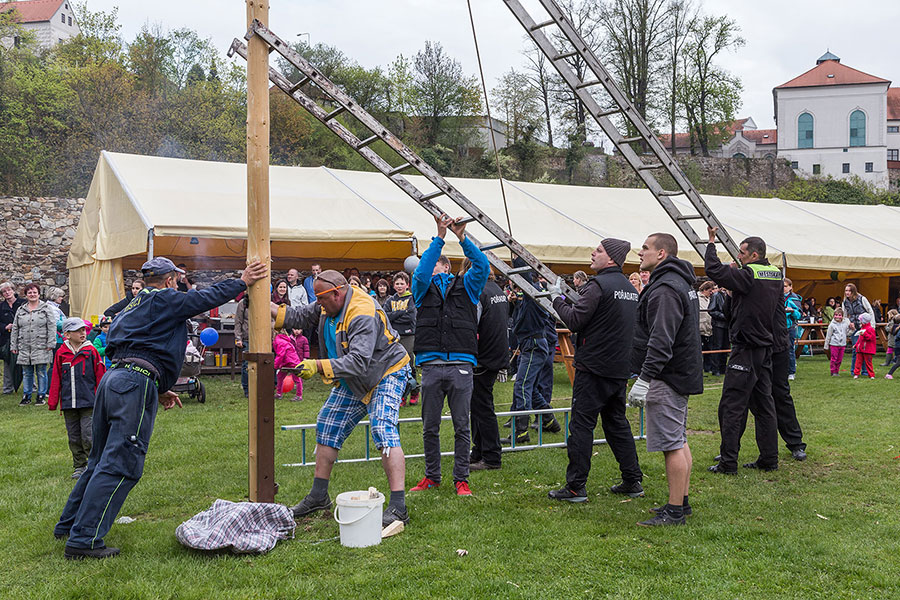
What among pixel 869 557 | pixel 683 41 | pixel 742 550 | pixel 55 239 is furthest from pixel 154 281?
pixel 683 41

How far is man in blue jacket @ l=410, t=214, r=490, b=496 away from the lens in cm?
586

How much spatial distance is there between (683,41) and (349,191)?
4458 centimetres

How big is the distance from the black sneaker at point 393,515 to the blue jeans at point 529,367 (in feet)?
10.8

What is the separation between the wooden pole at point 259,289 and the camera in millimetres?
4871

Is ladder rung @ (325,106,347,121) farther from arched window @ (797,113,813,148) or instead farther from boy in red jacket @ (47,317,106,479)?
arched window @ (797,113,813,148)

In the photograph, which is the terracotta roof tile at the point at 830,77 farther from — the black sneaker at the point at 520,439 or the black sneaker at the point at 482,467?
the black sneaker at the point at 482,467

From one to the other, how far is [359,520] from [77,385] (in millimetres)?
3135

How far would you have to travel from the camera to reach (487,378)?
667cm

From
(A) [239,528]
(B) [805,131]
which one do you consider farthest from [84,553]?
(B) [805,131]

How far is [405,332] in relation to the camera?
1050 centimetres

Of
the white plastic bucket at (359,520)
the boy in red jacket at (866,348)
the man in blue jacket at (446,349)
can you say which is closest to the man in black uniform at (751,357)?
the man in blue jacket at (446,349)

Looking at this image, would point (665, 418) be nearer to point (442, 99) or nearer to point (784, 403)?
point (784, 403)

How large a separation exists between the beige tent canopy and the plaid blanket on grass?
783cm

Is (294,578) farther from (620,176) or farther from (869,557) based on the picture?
(620,176)
